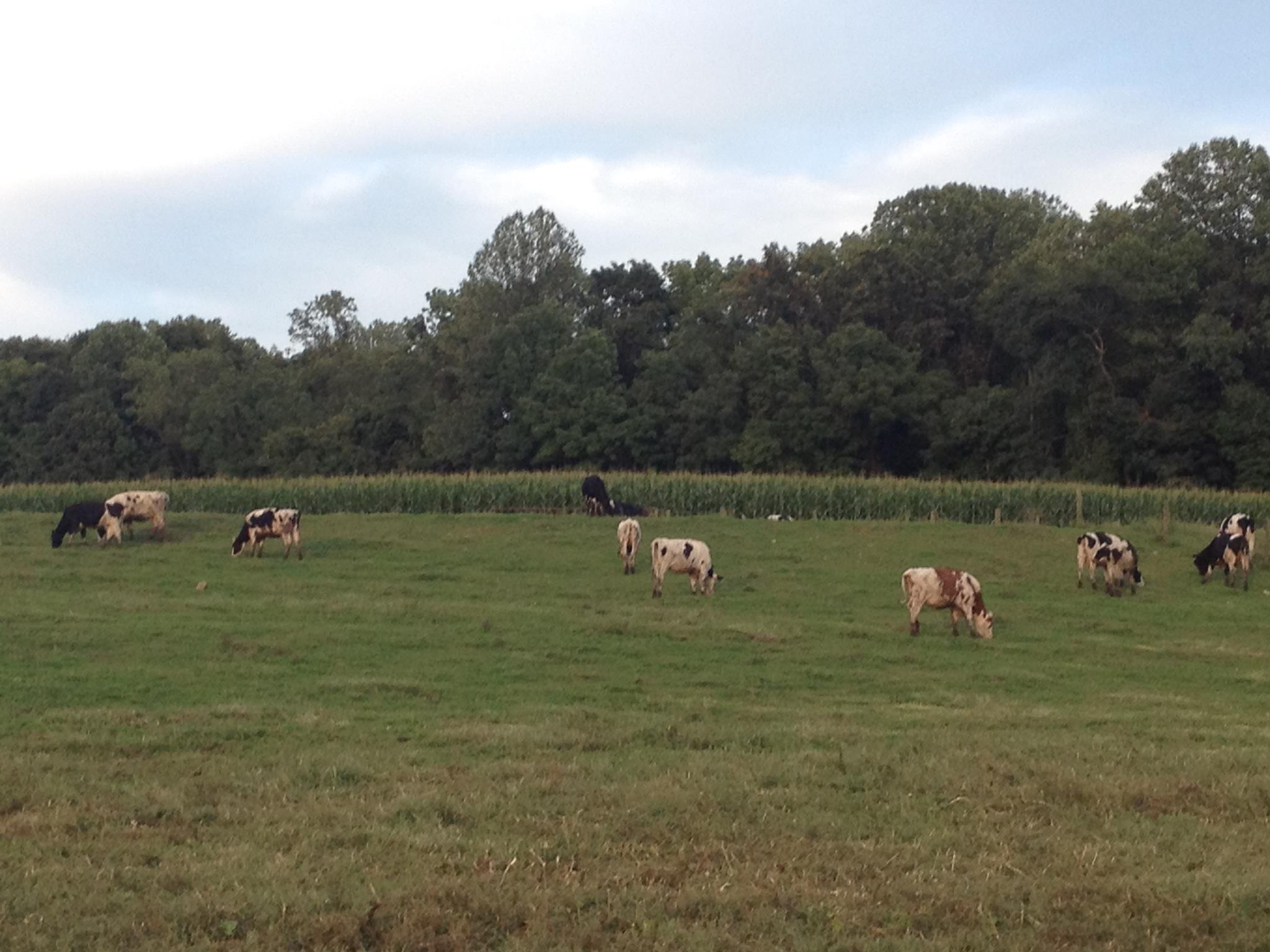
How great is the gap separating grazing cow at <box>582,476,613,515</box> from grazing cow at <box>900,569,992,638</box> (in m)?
18.6

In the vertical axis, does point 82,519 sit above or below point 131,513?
below

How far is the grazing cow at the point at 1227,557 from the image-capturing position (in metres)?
28.5

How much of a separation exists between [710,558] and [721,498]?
15358mm

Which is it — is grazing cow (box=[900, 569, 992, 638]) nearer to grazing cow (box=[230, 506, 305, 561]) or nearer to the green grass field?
the green grass field

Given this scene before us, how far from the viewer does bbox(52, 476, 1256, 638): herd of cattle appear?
20703 millimetres

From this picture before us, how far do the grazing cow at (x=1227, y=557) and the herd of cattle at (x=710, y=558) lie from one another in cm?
2

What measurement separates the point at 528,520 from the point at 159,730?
24.0 meters

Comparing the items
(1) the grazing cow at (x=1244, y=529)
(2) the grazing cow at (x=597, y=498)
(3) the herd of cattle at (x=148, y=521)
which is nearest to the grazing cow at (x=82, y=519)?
(3) the herd of cattle at (x=148, y=521)

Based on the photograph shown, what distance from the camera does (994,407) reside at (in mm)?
61656

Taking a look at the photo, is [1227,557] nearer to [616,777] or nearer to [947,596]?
[947,596]

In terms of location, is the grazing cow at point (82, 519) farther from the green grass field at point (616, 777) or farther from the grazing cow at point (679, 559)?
the grazing cow at point (679, 559)

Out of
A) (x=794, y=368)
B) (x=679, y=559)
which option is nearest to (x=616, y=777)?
(x=679, y=559)

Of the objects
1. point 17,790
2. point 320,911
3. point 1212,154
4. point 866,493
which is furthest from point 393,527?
point 1212,154

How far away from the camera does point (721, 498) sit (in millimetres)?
42000
